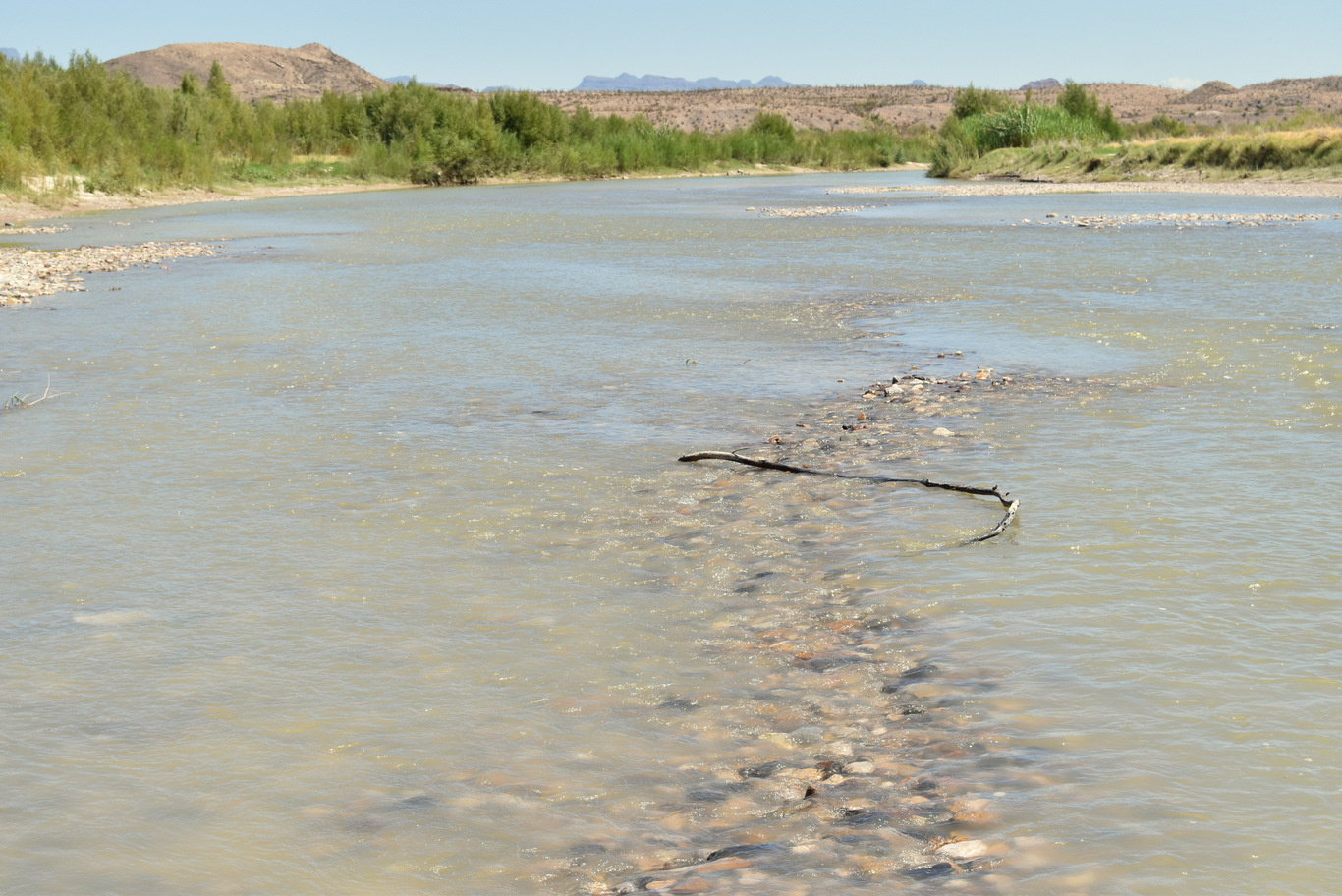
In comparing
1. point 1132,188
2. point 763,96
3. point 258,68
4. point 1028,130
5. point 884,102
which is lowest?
point 1132,188

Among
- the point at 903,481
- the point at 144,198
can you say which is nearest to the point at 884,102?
the point at 144,198

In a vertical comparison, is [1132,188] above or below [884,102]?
below

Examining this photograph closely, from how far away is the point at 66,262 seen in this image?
20.7 m

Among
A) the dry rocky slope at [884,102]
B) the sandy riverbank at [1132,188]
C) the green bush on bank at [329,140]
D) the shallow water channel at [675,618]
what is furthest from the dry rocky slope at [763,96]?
the shallow water channel at [675,618]

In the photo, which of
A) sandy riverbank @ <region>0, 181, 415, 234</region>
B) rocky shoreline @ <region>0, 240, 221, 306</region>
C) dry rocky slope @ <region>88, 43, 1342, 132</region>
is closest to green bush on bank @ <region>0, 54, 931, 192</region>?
sandy riverbank @ <region>0, 181, 415, 234</region>

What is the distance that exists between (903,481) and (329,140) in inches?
2646

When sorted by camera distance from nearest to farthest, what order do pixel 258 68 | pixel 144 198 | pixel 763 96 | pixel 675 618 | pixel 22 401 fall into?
pixel 675 618
pixel 22 401
pixel 144 198
pixel 763 96
pixel 258 68

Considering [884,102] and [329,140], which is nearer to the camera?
[329,140]

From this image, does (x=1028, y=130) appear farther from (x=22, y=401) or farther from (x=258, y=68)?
(x=258, y=68)

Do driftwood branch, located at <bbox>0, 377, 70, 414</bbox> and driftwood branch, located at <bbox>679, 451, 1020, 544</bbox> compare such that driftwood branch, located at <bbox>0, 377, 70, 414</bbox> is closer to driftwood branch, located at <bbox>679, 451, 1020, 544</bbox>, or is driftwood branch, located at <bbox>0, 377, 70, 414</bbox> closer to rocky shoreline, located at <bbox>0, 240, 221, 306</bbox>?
driftwood branch, located at <bbox>679, 451, 1020, 544</bbox>

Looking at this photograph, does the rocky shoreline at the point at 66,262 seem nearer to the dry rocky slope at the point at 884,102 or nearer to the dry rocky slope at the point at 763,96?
the dry rocky slope at the point at 763,96

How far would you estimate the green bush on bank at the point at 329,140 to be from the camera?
4169 centimetres

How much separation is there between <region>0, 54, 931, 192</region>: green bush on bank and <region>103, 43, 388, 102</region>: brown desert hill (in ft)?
291

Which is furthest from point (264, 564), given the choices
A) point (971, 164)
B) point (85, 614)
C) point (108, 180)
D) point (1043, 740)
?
point (971, 164)
